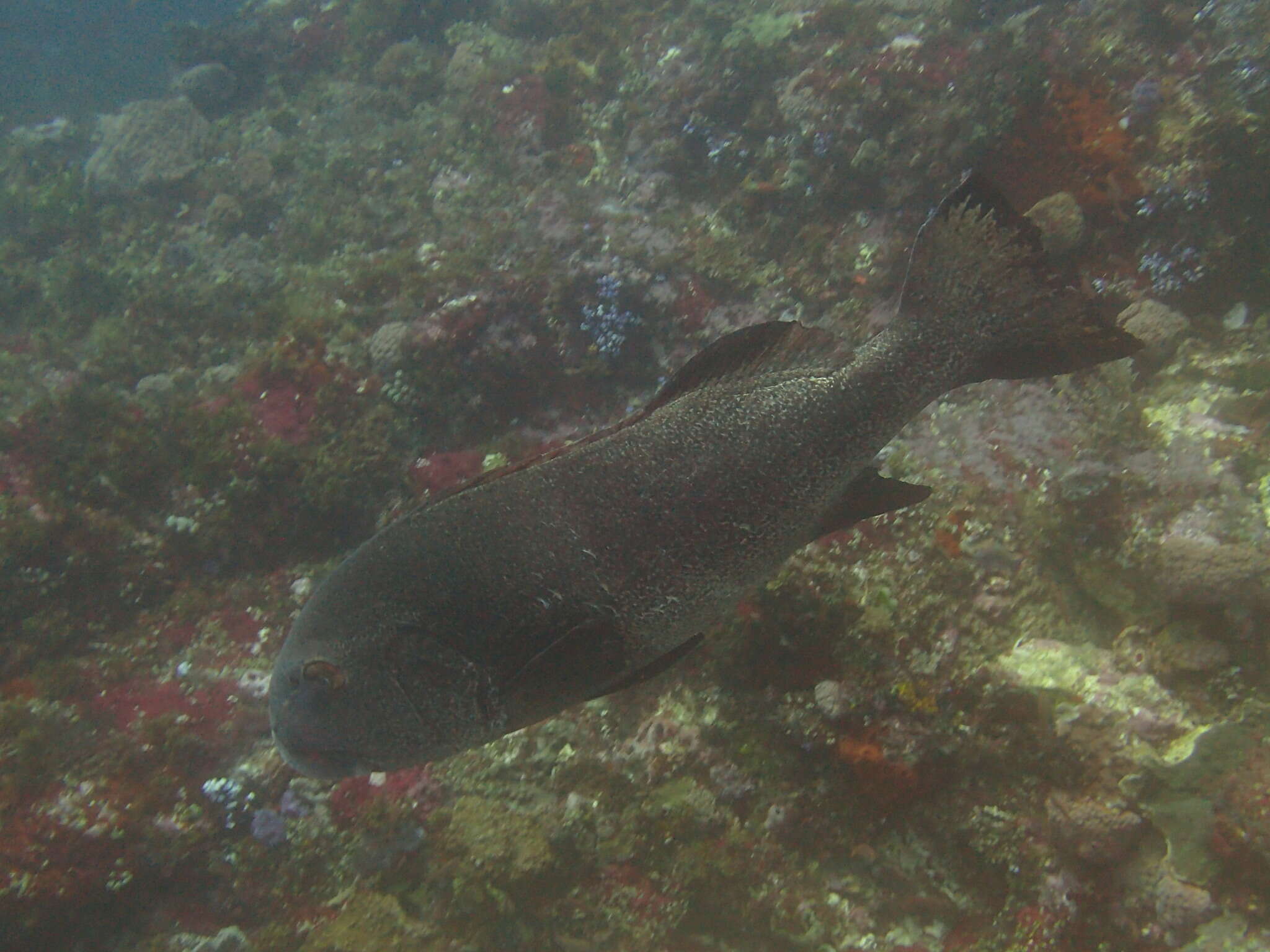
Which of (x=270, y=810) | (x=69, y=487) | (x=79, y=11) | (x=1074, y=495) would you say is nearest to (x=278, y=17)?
(x=69, y=487)

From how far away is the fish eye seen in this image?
2139mm

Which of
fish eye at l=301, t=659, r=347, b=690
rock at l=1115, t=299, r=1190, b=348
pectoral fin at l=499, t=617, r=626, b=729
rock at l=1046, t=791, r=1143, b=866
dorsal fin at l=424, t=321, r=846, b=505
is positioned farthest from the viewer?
rock at l=1115, t=299, r=1190, b=348

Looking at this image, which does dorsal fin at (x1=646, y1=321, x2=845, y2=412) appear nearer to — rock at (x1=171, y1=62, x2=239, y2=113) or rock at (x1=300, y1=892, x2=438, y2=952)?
rock at (x1=300, y1=892, x2=438, y2=952)

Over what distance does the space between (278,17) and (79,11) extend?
2802 cm

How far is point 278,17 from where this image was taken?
765 inches

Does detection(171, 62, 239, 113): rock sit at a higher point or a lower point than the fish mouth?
higher

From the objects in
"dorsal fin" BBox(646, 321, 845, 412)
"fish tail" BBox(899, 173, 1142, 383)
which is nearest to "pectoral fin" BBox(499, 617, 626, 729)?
"dorsal fin" BBox(646, 321, 845, 412)

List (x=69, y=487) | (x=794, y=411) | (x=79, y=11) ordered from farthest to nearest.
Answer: (x=79, y=11) < (x=69, y=487) < (x=794, y=411)

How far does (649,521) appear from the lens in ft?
7.98

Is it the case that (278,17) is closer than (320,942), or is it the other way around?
(320,942)

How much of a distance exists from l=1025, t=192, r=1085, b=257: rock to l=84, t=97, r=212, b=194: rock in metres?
16.8

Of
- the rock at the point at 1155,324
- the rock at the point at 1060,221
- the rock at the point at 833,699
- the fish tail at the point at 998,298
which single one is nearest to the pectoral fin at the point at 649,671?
the rock at the point at 833,699

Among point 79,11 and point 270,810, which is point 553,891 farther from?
point 79,11

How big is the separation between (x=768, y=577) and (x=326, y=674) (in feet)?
5.67
